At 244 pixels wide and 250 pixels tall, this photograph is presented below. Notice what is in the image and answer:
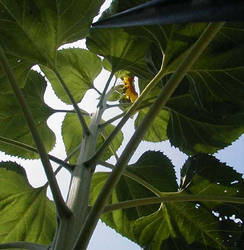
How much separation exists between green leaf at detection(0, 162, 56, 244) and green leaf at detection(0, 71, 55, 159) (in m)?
0.20

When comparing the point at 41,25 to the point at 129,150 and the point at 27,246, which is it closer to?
the point at 129,150

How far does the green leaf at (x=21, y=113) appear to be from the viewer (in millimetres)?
1906

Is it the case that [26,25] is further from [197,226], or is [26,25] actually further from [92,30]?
[197,226]

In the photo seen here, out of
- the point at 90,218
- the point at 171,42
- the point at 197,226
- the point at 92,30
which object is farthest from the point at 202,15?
the point at 197,226

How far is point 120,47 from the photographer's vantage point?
180 cm

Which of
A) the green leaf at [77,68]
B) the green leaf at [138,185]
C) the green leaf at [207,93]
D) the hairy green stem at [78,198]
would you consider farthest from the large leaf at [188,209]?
the green leaf at [77,68]

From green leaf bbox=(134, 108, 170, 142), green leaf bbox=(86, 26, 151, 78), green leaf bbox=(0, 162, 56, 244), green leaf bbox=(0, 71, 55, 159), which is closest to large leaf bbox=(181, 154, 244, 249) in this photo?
green leaf bbox=(134, 108, 170, 142)

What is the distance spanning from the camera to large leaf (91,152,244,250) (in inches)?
70.4

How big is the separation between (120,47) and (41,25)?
16.4 inches

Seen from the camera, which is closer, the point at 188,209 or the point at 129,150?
the point at 129,150

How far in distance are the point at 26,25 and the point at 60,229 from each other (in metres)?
0.83

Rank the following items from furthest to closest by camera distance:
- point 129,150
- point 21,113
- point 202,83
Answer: point 21,113
point 202,83
point 129,150

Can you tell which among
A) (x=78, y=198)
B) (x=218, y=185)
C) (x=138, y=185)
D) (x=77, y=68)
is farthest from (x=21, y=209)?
(x=218, y=185)

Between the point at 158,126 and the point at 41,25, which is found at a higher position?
the point at 158,126
